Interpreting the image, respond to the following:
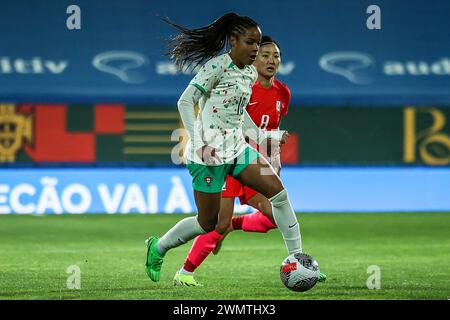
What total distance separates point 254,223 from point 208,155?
1.60m

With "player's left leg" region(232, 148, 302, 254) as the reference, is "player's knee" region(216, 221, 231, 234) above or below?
below

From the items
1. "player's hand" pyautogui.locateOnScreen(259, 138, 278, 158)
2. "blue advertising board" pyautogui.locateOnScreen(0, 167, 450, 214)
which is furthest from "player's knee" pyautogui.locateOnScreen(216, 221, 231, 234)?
"blue advertising board" pyautogui.locateOnScreen(0, 167, 450, 214)

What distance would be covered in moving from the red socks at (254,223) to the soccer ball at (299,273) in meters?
1.11

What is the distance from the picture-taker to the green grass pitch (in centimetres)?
687

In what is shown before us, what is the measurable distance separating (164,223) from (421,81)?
4.47 metres

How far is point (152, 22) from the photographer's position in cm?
1485

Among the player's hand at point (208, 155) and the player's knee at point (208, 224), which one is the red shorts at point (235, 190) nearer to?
the player's knee at point (208, 224)

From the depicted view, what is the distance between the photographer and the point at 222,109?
6680 millimetres

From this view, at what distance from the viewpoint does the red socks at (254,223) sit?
25.7 feet

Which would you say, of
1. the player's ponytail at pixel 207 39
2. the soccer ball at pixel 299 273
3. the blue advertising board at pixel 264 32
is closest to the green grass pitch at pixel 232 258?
the soccer ball at pixel 299 273

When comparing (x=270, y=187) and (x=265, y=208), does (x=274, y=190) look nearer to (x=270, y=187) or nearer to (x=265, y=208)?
(x=270, y=187)

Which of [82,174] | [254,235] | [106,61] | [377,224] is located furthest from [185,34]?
[106,61]

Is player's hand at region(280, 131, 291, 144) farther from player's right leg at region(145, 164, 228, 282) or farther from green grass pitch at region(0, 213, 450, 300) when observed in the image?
green grass pitch at region(0, 213, 450, 300)

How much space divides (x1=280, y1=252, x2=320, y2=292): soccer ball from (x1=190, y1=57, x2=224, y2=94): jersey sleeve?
114 cm
